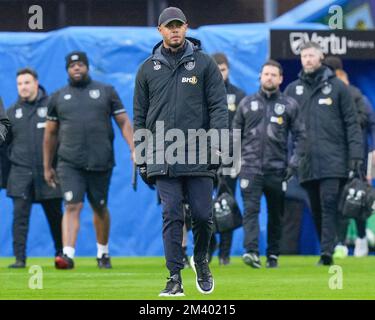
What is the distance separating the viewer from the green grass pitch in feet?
39.7

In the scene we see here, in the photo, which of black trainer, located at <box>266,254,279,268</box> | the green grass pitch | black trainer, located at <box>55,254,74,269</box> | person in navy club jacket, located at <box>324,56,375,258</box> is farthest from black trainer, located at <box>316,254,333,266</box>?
black trainer, located at <box>55,254,74,269</box>

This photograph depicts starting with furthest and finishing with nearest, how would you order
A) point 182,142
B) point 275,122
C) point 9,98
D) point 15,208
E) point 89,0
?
1. point 89,0
2. point 9,98
3. point 15,208
4. point 275,122
5. point 182,142

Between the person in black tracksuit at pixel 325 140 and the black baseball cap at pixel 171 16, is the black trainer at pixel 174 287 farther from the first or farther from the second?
the person in black tracksuit at pixel 325 140

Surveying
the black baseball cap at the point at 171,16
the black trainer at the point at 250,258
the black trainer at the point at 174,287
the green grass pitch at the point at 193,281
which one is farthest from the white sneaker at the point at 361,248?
the black baseball cap at the point at 171,16

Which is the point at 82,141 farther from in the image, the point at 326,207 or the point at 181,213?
the point at 181,213

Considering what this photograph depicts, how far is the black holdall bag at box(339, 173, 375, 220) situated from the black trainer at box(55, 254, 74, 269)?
326 centimetres

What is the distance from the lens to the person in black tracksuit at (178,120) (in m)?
11.6

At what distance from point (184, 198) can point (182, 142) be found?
0.51 metres

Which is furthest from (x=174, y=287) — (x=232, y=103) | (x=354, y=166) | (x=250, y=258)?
(x=232, y=103)

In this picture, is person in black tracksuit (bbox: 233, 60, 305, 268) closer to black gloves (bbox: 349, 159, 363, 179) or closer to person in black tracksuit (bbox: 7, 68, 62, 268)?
black gloves (bbox: 349, 159, 363, 179)

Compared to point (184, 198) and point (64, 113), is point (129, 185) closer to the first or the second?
point (64, 113)

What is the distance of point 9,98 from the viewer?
19.8 meters

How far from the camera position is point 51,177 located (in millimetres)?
16969
